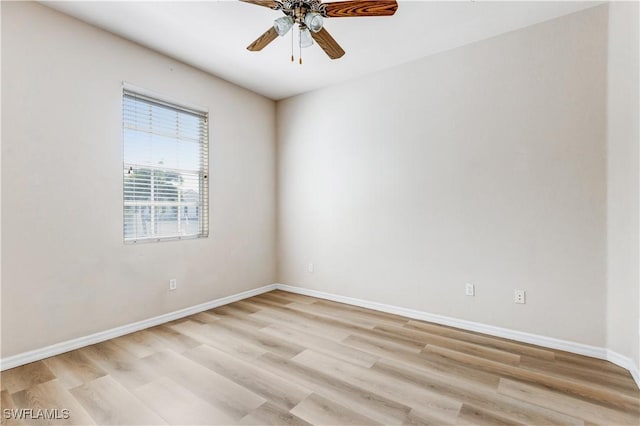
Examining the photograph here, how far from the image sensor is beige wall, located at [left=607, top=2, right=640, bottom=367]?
2.13m

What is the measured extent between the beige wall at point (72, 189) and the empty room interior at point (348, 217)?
0.06ft

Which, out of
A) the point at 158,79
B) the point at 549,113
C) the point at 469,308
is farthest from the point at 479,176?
the point at 158,79

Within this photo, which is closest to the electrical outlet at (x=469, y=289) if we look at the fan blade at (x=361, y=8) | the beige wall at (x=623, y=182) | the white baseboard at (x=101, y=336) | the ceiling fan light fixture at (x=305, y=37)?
the beige wall at (x=623, y=182)

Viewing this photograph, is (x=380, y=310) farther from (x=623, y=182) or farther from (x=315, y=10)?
(x=315, y=10)

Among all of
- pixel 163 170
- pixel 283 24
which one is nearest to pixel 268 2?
pixel 283 24

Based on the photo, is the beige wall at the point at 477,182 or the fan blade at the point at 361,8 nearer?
the fan blade at the point at 361,8

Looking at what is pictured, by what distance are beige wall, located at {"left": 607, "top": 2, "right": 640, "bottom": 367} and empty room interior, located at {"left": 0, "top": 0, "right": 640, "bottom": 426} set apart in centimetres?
2

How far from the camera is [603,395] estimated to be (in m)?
1.97

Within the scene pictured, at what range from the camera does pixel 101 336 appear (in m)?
2.80

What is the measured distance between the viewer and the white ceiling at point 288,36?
254cm

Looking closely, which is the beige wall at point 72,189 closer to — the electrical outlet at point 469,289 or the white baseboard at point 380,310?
the white baseboard at point 380,310

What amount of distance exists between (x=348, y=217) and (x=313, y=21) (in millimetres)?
2370

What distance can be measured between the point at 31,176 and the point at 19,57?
91 centimetres

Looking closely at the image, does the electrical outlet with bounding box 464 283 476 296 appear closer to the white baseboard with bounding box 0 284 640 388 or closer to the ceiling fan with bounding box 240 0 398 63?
the white baseboard with bounding box 0 284 640 388
